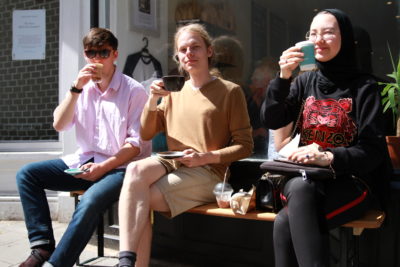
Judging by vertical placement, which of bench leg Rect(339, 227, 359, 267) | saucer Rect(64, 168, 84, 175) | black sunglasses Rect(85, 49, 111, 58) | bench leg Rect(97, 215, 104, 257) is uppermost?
black sunglasses Rect(85, 49, 111, 58)

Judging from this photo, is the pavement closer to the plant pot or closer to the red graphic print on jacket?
the red graphic print on jacket

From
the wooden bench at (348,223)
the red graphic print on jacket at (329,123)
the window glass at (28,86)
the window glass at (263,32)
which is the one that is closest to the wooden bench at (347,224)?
the wooden bench at (348,223)

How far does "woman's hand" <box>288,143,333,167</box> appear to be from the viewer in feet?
6.87

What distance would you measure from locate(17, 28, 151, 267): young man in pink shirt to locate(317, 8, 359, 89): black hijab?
1378mm

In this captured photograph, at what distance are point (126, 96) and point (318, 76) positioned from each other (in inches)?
55.3

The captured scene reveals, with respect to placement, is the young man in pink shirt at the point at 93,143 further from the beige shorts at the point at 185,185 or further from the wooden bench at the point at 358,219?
the wooden bench at the point at 358,219

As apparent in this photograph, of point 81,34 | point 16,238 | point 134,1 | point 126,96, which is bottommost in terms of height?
point 16,238

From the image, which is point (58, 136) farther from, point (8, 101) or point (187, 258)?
point (187, 258)

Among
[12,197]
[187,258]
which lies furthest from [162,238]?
[12,197]

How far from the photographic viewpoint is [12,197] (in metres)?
4.84

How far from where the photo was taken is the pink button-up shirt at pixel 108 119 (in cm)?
307

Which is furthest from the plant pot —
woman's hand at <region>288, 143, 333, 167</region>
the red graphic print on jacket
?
woman's hand at <region>288, 143, 333, 167</region>

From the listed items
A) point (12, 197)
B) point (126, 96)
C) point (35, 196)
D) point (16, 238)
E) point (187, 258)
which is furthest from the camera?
point (12, 197)

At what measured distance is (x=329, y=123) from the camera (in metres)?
2.25
